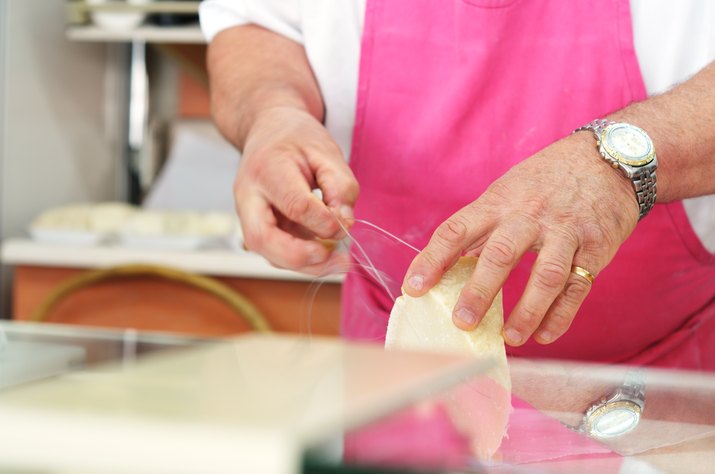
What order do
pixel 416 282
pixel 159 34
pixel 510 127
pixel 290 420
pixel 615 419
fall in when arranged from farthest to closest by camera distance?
pixel 159 34
pixel 510 127
pixel 416 282
pixel 615 419
pixel 290 420

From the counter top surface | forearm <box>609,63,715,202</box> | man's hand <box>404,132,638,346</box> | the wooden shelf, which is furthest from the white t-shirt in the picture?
the wooden shelf

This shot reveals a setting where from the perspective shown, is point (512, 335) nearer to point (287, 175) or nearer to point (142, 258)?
point (287, 175)

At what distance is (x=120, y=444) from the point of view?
0.21 meters

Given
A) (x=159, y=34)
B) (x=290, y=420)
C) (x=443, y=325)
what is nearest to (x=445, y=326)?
(x=443, y=325)

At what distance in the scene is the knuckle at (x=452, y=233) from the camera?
1.97ft

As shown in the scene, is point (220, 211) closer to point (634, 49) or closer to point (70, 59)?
point (70, 59)

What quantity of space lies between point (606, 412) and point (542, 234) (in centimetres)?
17

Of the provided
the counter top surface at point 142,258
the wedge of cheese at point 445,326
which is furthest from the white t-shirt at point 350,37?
the counter top surface at point 142,258

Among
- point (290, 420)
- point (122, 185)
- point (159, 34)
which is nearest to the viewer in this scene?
point (290, 420)

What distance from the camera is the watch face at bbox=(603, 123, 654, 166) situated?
2.17 feet

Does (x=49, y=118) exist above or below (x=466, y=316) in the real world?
below

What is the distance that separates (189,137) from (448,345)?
158 centimetres

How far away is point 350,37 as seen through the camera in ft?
3.17

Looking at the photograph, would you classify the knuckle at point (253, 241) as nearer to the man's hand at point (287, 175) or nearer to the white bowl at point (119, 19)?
the man's hand at point (287, 175)
